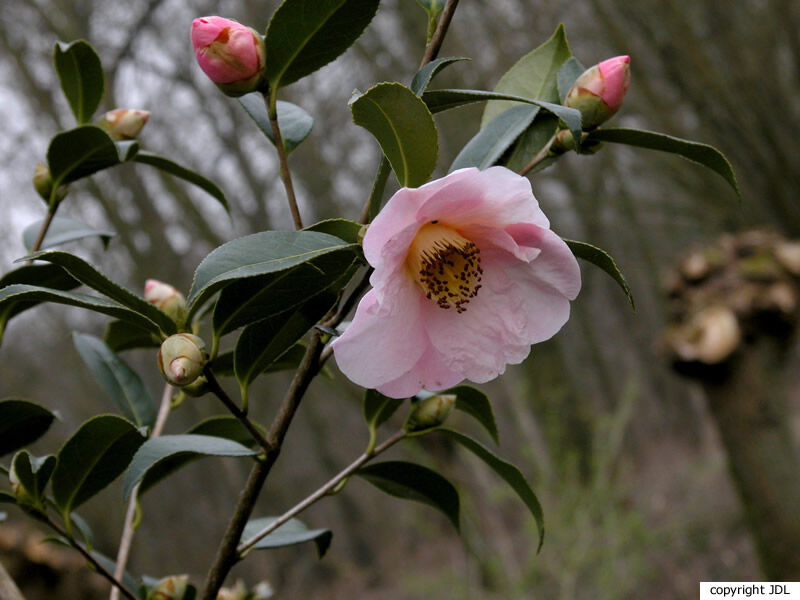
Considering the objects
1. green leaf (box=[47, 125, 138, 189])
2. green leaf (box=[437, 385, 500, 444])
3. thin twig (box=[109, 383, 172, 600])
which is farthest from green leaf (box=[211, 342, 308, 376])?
green leaf (box=[47, 125, 138, 189])

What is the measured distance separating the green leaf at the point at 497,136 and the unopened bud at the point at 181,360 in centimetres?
35

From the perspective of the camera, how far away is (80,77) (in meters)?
1.10

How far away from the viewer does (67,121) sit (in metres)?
8.21

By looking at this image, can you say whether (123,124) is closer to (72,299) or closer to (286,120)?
(286,120)

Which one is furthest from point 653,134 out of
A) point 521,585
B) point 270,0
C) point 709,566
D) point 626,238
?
point 626,238

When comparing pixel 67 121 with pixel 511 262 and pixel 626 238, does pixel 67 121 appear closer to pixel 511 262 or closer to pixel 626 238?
pixel 626 238

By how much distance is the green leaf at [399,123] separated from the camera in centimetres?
67

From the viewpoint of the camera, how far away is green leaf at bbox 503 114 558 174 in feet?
2.85

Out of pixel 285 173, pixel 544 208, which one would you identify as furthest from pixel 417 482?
pixel 544 208

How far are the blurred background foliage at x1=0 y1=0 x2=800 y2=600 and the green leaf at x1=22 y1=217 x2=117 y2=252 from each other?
280cm

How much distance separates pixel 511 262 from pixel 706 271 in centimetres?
373

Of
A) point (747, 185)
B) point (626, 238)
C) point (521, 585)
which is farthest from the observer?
point (626, 238)

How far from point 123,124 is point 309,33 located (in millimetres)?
410

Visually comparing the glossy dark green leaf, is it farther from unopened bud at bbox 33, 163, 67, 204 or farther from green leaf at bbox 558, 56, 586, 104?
green leaf at bbox 558, 56, 586, 104
